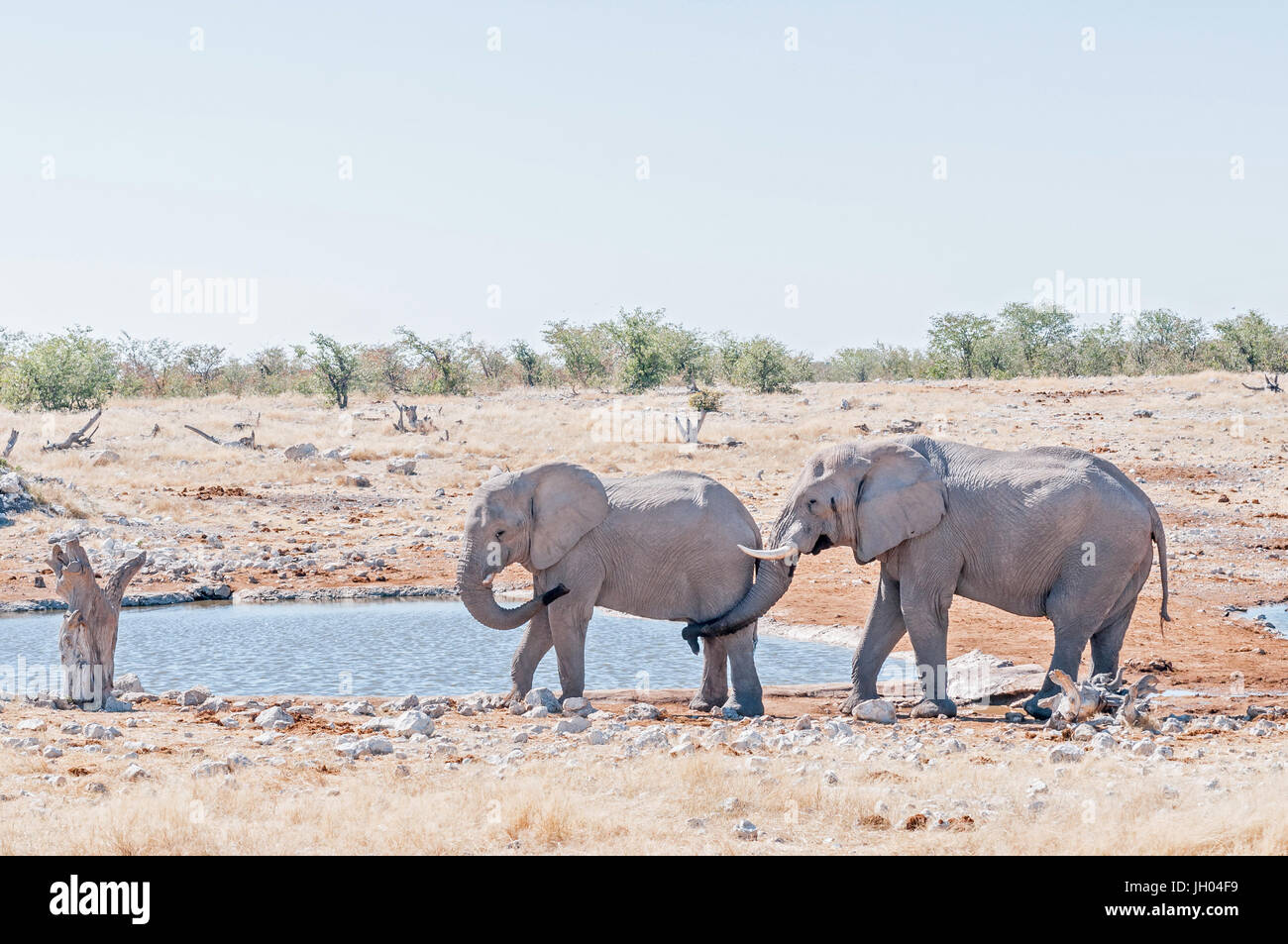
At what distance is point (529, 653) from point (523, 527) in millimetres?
1201

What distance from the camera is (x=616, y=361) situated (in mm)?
66812

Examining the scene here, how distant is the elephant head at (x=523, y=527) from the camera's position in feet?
38.5

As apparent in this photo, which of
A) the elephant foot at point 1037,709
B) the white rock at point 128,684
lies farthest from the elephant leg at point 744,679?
the white rock at point 128,684

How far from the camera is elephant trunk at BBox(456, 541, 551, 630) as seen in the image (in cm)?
1172

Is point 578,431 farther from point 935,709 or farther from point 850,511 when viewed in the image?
point 935,709

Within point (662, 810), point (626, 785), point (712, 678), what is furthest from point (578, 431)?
point (662, 810)

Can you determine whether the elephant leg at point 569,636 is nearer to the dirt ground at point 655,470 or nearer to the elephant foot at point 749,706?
the elephant foot at point 749,706

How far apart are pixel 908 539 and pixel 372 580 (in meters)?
11.9

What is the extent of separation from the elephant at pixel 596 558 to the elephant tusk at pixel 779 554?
1.16ft

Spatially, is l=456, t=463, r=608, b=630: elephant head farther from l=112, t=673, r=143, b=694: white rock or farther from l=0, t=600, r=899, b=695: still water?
l=112, t=673, r=143, b=694: white rock

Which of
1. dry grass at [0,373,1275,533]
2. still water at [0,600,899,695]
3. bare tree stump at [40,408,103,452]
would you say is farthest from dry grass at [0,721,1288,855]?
bare tree stump at [40,408,103,452]

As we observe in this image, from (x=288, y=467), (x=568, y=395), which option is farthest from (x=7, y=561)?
(x=568, y=395)

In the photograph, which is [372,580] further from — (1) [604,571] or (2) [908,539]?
(2) [908,539]
